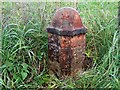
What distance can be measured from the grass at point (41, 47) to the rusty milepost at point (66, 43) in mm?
83

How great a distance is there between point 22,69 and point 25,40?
0.90 feet

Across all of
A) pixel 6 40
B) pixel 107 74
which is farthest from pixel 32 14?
pixel 107 74

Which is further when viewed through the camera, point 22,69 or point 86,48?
point 86,48

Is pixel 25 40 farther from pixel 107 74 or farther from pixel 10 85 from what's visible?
pixel 107 74

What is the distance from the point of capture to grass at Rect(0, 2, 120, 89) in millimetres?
2494

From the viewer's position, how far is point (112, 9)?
306 cm

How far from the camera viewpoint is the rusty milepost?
7.93 feet

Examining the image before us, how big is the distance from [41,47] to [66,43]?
14.5 inches

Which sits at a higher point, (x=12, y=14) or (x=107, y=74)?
(x=12, y=14)

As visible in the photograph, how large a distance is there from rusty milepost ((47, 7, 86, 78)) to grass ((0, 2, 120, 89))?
8cm

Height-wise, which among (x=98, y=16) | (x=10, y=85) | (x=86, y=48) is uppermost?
(x=98, y=16)

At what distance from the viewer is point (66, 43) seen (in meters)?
2.44

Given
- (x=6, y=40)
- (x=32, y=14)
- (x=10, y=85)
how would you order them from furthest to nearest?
(x=32, y=14) < (x=6, y=40) < (x=10, y=85)

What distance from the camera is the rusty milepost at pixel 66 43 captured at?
2416 millimetres
